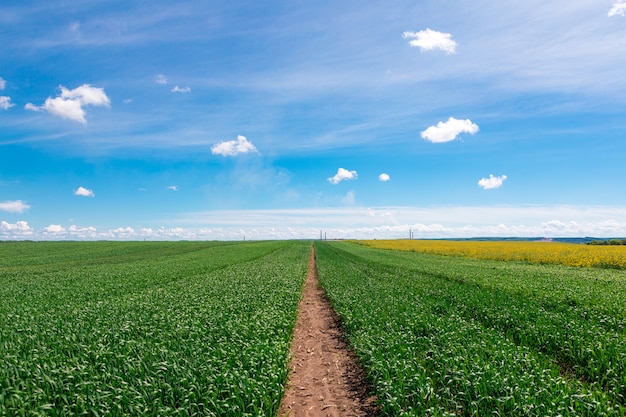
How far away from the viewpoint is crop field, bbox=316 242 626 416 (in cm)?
669

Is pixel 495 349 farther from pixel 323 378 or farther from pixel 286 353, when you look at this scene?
pixel 286 353

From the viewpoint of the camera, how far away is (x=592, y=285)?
1967 cm

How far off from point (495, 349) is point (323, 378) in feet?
15.5

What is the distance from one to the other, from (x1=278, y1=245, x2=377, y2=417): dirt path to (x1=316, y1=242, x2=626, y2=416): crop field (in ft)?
1.59

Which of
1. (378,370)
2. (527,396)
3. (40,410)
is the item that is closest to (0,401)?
(40,410)

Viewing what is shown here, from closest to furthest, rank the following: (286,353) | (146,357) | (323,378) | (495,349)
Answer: (146,357) → (495,349) → (323,378) → (286,353)

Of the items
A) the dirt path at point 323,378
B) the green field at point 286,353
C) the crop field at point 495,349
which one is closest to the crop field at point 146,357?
the green field at point 286,353

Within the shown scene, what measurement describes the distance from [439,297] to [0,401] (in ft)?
55.9

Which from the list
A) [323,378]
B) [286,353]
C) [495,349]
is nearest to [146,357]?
[286,353]

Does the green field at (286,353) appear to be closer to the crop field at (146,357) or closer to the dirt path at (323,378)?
the crop field at (146,357)

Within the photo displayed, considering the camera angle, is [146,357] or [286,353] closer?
[146,357]

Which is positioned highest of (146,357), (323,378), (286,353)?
(146,357)

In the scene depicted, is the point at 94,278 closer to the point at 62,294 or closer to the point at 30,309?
the point at 62,294

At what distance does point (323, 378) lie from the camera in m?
9.91
